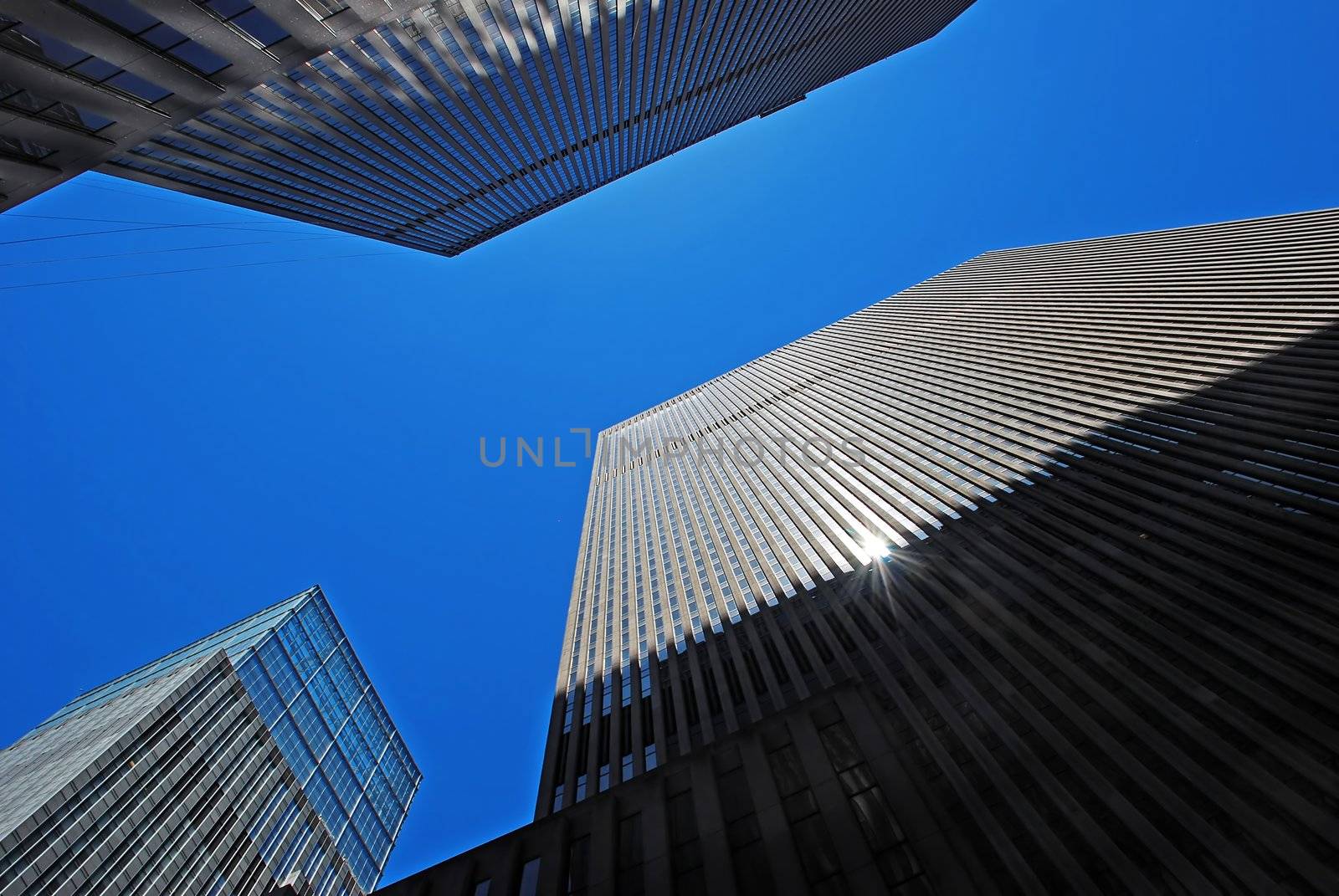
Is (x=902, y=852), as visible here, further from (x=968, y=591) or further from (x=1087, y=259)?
(x=1087, y=259)

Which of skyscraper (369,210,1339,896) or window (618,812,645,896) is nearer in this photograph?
window (618,812,645,896)

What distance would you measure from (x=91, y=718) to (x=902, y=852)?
11374cm

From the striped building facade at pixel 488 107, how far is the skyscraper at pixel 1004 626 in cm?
3558

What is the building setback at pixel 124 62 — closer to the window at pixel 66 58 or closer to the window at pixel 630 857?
the window at pixel 66 58

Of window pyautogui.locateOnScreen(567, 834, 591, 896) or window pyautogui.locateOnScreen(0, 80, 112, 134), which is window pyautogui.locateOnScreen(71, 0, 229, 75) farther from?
window pyautogui.locateOnScreen(567, 834, 591, 896)

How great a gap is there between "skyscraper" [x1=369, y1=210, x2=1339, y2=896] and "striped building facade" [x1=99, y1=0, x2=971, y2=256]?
35578mm

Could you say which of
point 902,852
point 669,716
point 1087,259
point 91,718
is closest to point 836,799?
point 902,852

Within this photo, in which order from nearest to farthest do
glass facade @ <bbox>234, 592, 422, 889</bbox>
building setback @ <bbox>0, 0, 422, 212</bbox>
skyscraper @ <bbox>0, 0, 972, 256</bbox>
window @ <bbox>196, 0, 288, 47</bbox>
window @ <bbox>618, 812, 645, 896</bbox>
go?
building setback @ <bbox>0, 0, 422, 212</bbox>
window @ <bbox>618, 812, 645, 896</bbox>
window @ <bbox>196, 0, 288, 47</bbox>
skyscraper @ <bbox>0, 0, 972, 256</bbox>
glass facade @ <bbox>234, 592, 422, 889</bbox>

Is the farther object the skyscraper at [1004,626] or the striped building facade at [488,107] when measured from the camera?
the striped building facade at [488,107]

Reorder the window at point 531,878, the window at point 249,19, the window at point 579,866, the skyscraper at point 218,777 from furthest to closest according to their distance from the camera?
the skyscraper at point 218,777 → the window at point 531,878 → the window at point 579,866 → the window at point 249,19

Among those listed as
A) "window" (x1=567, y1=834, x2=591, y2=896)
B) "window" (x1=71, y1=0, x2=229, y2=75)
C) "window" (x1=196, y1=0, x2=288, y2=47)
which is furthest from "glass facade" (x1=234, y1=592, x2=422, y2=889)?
"window" (x1=196, y1=0, x2=288, y2=47)

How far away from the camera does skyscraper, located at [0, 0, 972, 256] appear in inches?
790

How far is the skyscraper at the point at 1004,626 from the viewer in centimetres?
2109


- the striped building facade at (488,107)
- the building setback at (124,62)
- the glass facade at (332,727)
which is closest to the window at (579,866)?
the building setback at (124,62)
